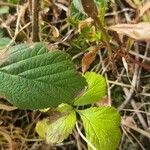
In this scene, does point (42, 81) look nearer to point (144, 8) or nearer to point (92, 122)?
point (92, 122)

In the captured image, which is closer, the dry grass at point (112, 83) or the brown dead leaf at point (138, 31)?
the brown dead leaf at point (138, 31)

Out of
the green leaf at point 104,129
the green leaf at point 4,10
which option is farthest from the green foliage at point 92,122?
the green leaf at point 4,10

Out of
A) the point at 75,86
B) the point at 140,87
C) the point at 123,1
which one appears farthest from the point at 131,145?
the point at 123,1

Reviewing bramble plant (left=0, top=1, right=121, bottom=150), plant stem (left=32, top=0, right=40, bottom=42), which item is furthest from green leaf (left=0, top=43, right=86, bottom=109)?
plant stem (left=32, top=0, right=40, bottom=42)

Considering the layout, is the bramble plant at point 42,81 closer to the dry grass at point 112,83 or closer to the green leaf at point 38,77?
the green leaf at point 38,77

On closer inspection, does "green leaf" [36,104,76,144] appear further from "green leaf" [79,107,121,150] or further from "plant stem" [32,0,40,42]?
"plant stem" [32,0,40,42]
